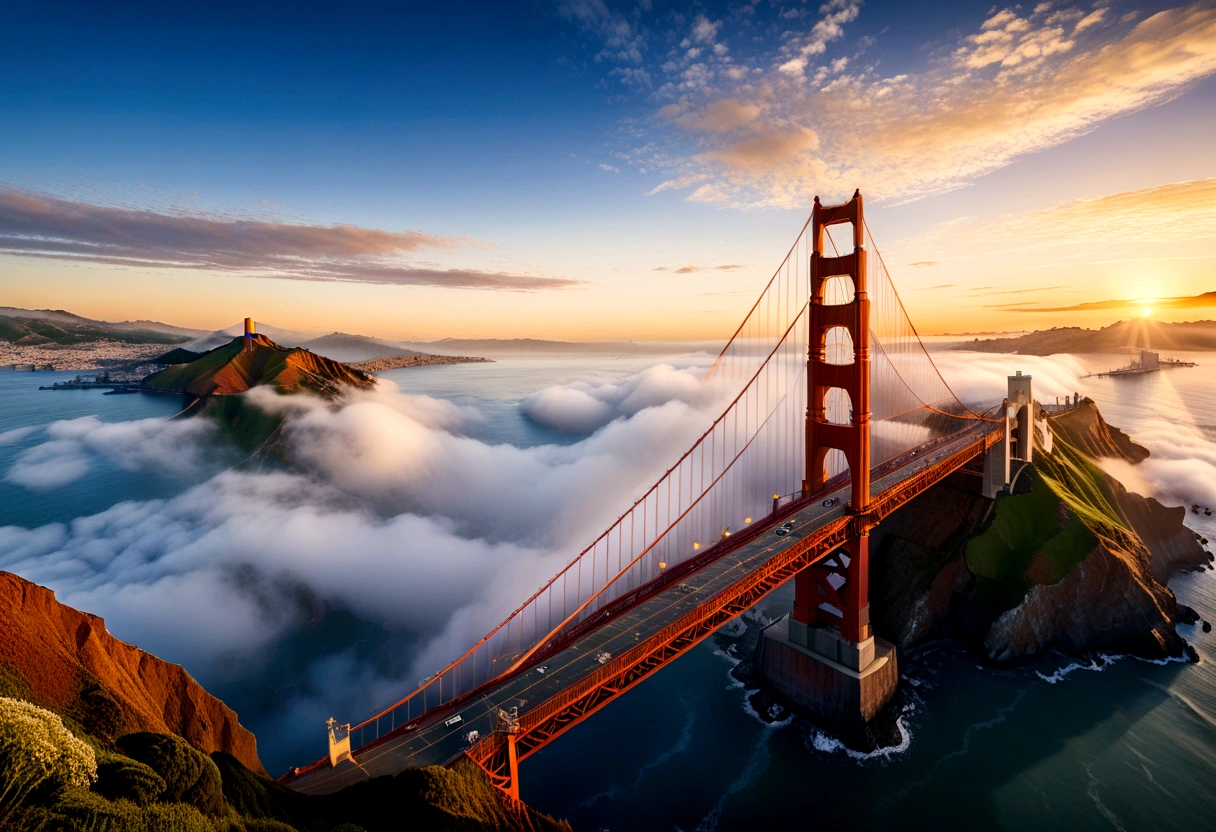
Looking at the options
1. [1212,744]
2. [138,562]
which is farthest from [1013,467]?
[138,562]

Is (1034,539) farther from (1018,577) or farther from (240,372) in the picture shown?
(240,372)

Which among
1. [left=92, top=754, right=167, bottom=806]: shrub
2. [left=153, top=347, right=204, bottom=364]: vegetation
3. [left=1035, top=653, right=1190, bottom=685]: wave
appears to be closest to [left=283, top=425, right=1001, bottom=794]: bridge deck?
[left=92, top=754, right=167, bottom=806]: shrub

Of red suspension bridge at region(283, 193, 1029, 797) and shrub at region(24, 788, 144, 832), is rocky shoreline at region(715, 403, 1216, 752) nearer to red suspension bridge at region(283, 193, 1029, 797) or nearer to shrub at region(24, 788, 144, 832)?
red suspension bridge at region(283, 193, 1029, 797)

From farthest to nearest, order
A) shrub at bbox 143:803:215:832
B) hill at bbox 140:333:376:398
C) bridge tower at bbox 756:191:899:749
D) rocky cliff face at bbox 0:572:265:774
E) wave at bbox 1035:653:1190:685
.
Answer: hill at bbox 140:333:376:398
wave at bbox 1035:653:1190:685
bridge tower at bbox 756:191:899:749
rocky cliff face at bbox 0:572:265:774
shrub at bbox 143:803:215:832

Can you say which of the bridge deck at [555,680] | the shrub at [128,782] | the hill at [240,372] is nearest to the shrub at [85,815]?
the shrub at [128,782]

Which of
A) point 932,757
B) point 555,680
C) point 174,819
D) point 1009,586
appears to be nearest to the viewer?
point 174,819

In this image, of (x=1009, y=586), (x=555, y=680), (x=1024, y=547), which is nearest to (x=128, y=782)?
(x=555, y=680)
